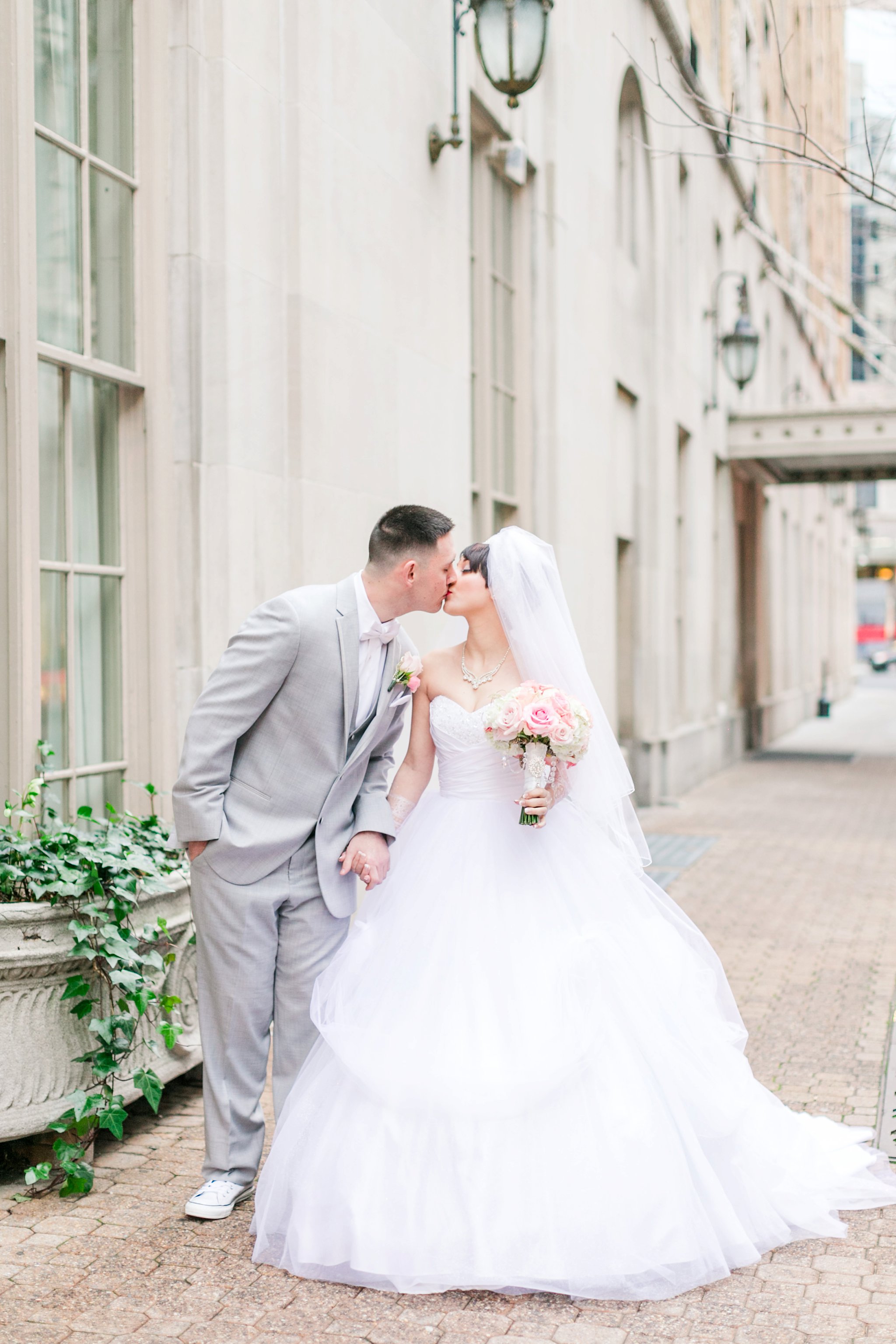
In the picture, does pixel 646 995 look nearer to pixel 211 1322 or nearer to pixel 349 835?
pixel 349 835

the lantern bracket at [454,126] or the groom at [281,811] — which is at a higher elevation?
the lantern bracket at [454,126]

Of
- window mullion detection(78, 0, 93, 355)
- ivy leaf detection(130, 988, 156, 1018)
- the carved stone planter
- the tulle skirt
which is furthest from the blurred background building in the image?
the tulle skirt

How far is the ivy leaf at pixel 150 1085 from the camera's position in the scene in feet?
14.6

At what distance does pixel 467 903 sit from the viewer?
13.4 ft

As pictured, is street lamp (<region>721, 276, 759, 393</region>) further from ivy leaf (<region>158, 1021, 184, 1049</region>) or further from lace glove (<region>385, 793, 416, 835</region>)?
ivy leaf (<region>158, 1021, 184, 1049</region>)

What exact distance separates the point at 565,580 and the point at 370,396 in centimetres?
433

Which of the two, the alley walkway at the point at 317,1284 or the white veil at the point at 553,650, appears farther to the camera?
the white veil at the point at 553,650

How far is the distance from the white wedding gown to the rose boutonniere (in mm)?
250

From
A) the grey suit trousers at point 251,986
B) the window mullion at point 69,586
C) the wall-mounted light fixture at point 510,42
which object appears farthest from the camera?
the wall-mounted light fixture at point 510,42

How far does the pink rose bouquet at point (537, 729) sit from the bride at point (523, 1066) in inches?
4.6

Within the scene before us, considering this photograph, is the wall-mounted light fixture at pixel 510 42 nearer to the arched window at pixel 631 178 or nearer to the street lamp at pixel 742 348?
the arched window at pixel 631 178

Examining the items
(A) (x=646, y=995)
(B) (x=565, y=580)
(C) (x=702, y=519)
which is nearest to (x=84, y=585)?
(A) (x=646, y=995)

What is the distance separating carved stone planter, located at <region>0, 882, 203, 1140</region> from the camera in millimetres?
4180

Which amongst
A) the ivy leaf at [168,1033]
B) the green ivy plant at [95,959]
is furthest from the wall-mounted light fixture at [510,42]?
the ivy leaf at [168,1033]
